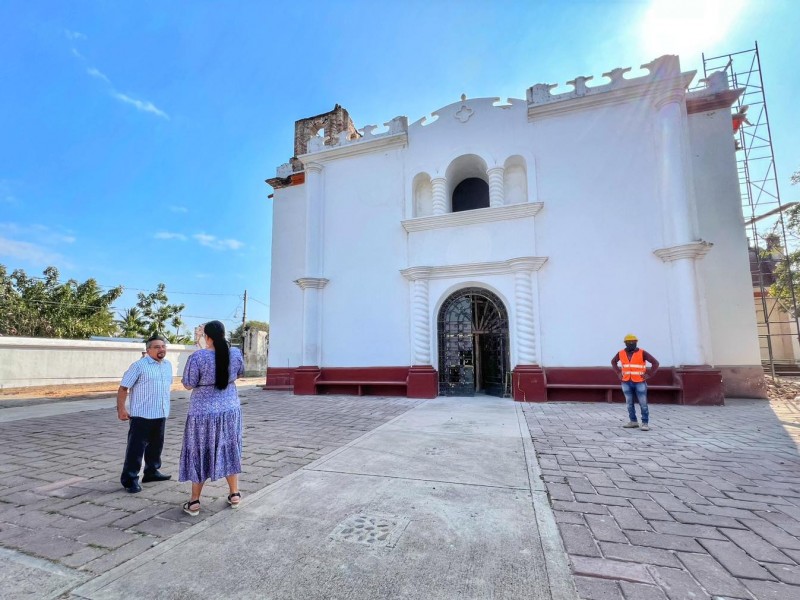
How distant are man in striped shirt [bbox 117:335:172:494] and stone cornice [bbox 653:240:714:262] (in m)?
10.5

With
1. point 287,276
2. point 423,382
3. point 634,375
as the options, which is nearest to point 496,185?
point 423,382

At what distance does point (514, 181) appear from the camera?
1132 cm

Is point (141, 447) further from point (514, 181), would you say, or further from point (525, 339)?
point (514, 181)

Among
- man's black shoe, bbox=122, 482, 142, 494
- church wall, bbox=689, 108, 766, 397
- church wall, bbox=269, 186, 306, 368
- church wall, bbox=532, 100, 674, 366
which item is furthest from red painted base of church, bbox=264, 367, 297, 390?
church wall, bbox=689, 108, 766, 397

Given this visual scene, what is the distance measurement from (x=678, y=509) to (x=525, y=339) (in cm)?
699

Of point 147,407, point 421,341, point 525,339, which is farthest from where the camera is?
point 421,341

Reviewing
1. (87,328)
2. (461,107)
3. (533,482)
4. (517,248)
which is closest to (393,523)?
(533,482)

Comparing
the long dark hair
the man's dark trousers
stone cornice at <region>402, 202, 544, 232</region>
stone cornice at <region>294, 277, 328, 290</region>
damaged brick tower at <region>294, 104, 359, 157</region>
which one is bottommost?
the man's dark trousers

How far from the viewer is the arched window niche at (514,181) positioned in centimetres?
1114

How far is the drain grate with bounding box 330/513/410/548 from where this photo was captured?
8.54 feet

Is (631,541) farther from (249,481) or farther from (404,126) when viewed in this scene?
(404,126)

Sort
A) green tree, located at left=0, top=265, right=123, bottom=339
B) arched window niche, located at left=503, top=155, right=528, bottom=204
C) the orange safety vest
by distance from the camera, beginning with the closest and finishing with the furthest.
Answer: the orange safety vest → arched window niche, located at left=503, top=155, right=528, bottom=204 → green tree, located at left=0, top=265, right=123, bottom=339

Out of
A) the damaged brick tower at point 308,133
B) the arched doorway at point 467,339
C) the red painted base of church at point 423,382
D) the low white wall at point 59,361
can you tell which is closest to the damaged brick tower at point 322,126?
the damaged brick tower at point 308,133

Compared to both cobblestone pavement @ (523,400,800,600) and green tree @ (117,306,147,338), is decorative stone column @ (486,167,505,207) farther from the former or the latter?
green tree @ (117,306,147,338)
